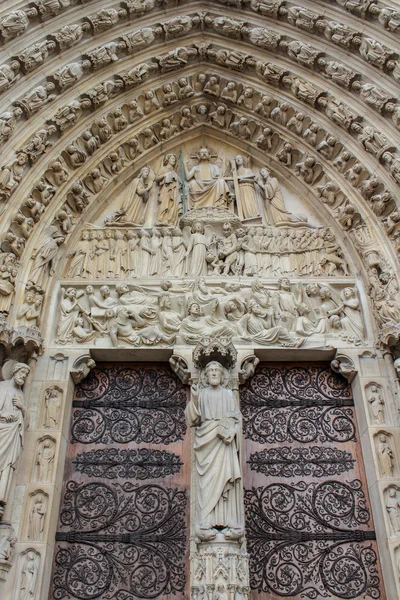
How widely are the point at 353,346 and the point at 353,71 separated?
3.69 meters

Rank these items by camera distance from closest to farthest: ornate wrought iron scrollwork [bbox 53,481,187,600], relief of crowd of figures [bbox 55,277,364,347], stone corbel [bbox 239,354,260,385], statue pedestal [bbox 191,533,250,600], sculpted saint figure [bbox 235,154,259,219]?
statue pedestal [bbox 191,533,250,600], ornate wrought iron scrollwork [bbox 53,481,187,600], stone corbel [bbox 239,354,260,385], relief of crowd of figures [bbox 55,277,364,347], sculpted saint figure [bbox 235,154,259,219]

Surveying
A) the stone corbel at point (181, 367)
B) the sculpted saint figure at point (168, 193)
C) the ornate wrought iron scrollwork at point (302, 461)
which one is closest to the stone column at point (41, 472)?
the stone corbel at point (181, 367)

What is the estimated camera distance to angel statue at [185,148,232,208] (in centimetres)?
823

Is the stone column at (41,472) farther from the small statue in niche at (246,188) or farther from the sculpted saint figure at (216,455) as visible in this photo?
the small statue in niche at (246,188)

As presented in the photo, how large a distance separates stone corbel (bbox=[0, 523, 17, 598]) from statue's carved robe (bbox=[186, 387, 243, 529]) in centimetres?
176

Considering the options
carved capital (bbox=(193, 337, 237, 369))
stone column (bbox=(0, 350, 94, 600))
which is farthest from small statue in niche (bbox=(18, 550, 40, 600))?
carved capital (bbox=(193, 337, 237, 369))

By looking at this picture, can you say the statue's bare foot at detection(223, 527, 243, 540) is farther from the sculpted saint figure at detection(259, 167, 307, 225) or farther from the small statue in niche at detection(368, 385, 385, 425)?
the sculpted saint figure at detection(259, 167, 307, 225)

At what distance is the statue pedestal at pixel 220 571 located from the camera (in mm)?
5133

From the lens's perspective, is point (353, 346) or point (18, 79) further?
point (18, 79)

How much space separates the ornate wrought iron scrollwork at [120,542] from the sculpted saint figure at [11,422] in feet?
3.02

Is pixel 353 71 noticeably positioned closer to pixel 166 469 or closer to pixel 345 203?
pixel 345 203

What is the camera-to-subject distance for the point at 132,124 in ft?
27.5

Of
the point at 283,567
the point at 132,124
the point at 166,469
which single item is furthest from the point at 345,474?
the point at 132,124

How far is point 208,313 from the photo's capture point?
704cm
